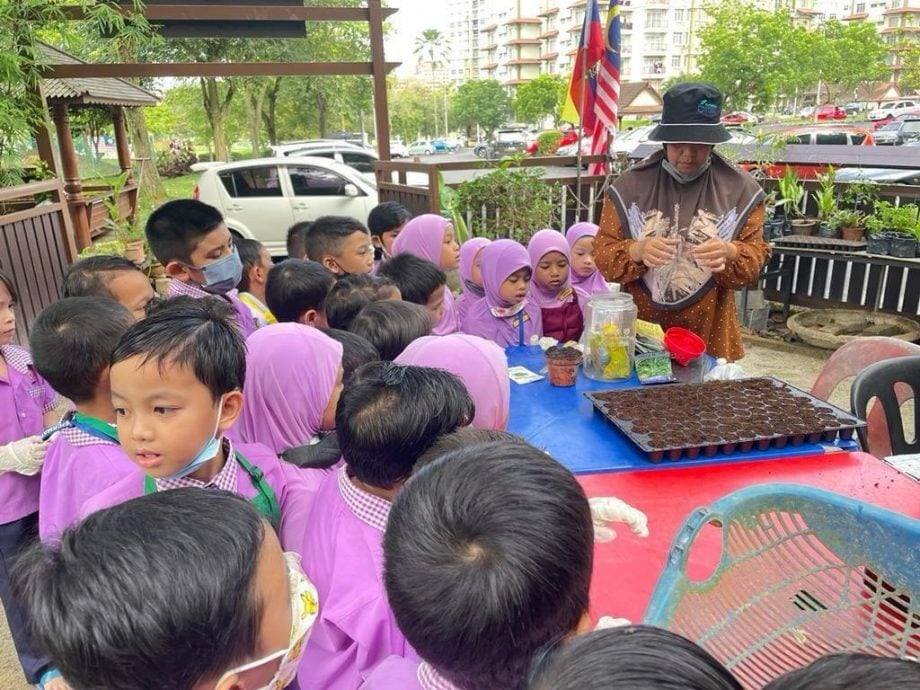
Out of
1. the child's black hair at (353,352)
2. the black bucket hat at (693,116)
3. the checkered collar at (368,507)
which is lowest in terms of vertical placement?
the checkered collar at (368,507)

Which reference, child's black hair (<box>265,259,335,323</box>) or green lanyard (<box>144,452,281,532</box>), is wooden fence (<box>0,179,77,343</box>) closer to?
child's black hair (<box>265,259,335,323</box>)

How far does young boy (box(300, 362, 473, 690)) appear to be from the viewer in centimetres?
116

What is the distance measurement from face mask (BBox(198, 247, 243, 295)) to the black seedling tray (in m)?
1.62

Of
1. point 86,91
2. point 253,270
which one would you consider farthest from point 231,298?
point 86,91

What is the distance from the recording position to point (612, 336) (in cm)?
243

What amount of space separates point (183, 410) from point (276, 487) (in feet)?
1.14

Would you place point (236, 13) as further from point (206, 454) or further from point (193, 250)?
point (206, 454)

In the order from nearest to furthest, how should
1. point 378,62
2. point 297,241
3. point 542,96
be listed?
point 297,241, point 378,62, point 542,96

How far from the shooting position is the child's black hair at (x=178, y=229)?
105 inches

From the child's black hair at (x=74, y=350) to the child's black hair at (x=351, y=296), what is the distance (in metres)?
0.98

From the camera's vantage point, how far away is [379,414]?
1.29 metres

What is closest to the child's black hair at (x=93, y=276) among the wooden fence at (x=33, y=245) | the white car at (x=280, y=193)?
the wooden fence at (x=33, y=245)

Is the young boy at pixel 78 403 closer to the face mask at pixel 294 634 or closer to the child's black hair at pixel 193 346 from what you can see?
the child's black hair at pixel 193 346

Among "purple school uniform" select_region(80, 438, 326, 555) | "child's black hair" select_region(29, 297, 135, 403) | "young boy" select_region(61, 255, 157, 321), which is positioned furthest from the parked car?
"child's black hair" select_region(29, 297, 135, 403)
